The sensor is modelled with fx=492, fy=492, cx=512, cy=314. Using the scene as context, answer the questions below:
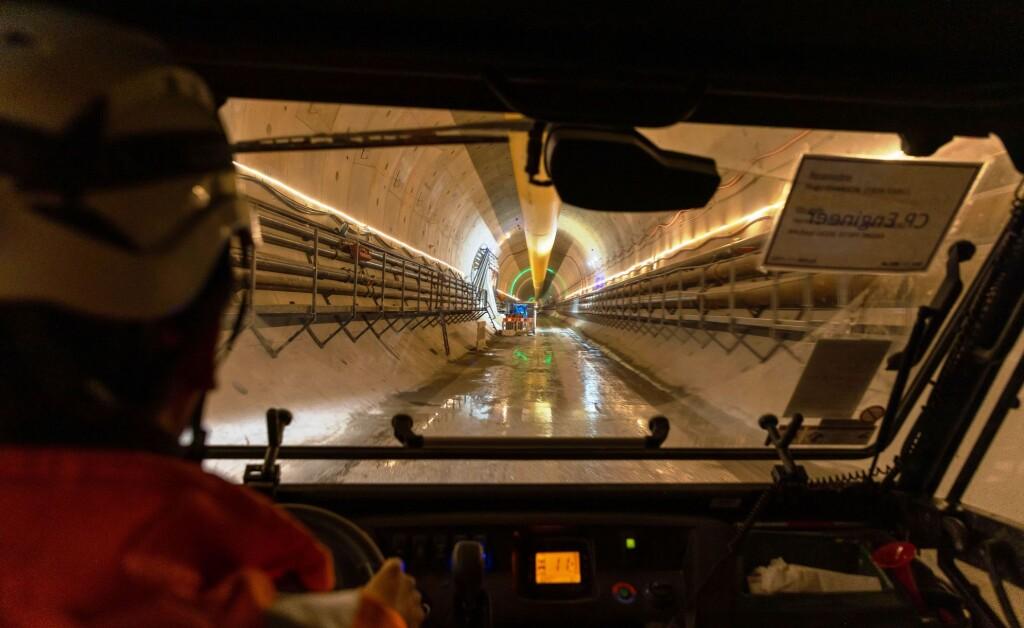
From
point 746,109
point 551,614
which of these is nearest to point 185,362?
point 551,614

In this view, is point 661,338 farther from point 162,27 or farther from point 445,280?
point 162,27

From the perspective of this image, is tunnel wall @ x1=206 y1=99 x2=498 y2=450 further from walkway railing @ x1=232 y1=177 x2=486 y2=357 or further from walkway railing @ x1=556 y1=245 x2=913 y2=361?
walkway railing @ x1=556 y1=245 x2=913 y2=361

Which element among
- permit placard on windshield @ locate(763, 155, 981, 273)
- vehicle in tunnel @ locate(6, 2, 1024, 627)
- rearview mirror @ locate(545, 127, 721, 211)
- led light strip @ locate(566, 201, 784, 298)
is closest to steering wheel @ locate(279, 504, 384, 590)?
vehicle in tunnel @ locate(6, 2, 1024, 627)

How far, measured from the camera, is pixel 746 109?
5.98ft

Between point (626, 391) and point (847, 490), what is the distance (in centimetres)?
511

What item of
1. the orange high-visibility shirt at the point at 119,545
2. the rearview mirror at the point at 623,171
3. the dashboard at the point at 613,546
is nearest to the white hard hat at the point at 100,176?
the orange high-visibility shirt at the point at 119,545

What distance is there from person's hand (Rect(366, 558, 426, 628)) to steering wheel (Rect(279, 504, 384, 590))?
0.35 metres

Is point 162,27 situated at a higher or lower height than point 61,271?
higher

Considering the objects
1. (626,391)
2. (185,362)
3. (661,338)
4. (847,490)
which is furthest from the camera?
(661,338)

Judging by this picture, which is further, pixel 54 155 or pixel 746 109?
pixel 746 109

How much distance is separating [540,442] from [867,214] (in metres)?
1.50

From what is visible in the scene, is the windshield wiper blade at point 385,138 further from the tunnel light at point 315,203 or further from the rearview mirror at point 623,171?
the tunnel light at point 315,203

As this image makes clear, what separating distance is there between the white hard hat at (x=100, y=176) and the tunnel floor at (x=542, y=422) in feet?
6.31

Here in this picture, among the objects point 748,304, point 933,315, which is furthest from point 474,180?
point 933,315
